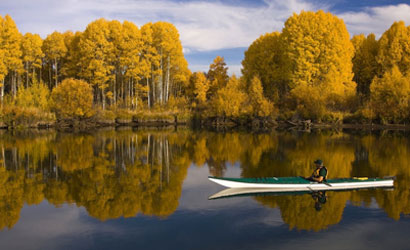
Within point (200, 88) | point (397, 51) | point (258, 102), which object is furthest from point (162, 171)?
point (397, 51)

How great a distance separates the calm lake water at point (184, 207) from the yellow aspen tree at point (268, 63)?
34.7 meters

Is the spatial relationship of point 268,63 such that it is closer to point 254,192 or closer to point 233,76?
point 233,76

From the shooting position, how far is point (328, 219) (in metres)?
10.9

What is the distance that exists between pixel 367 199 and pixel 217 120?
3974cm

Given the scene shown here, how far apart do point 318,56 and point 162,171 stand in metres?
38.0

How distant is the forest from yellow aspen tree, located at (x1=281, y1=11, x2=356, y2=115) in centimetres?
13

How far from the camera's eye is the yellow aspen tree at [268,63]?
181 feet

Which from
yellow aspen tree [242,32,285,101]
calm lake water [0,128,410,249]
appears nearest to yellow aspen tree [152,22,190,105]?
yellow aspen tree [242,32,285,101]

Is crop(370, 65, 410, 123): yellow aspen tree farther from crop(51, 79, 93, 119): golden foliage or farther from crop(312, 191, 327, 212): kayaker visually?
crop(51, 79, 93, 119): golden foliage

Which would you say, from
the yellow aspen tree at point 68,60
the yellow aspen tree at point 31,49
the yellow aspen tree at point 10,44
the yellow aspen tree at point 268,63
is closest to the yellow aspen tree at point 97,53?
the yellow aspen tree at point 68,60

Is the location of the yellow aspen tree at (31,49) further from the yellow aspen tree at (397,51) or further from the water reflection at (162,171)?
the yellow aspen tree at (397,51)

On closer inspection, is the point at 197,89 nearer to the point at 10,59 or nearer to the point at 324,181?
the point at 10,59

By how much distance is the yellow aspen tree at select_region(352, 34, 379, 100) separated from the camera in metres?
57.5

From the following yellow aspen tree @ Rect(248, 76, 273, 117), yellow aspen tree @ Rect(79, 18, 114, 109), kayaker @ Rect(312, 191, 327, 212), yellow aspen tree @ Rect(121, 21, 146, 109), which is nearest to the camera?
kayaker @ Rect(312, 191, 327, 212)
